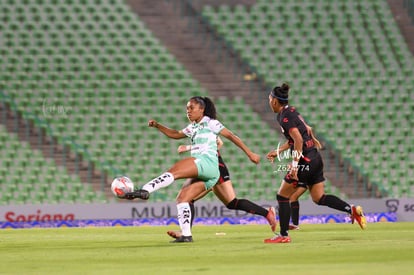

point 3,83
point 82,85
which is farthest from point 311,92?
point 3,83

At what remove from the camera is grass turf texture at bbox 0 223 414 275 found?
827 cm

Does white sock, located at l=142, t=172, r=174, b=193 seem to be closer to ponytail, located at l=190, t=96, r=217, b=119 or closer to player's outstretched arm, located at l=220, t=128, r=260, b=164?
player's outstretched arm, located at l=220, t=128, r=260, b=164

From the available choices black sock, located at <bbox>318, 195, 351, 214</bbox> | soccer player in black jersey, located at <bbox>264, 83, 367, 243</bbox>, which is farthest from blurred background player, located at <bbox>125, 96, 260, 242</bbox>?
black sock, located at <bbox>318, 195, 351, 214</bbox>

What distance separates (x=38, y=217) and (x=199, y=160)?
980 centimetres

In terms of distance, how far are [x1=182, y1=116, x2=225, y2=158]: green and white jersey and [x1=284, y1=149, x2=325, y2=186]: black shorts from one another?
5.71 ft

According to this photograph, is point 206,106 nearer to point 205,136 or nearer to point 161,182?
point 205,136

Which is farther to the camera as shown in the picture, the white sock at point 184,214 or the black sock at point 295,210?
the black sock at point 295,210

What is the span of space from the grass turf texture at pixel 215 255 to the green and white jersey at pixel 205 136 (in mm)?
1135

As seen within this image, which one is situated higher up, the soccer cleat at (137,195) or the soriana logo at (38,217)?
the soccer cleat at (137,195)

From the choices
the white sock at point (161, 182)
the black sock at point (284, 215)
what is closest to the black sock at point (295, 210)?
the black sock at point (284, 215)

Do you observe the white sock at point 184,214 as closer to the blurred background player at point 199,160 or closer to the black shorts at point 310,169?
the blurred background player at point 199,160

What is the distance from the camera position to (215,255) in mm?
9891

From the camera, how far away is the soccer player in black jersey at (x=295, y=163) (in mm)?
12227

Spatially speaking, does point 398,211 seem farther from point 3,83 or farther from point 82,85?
point 3,83
